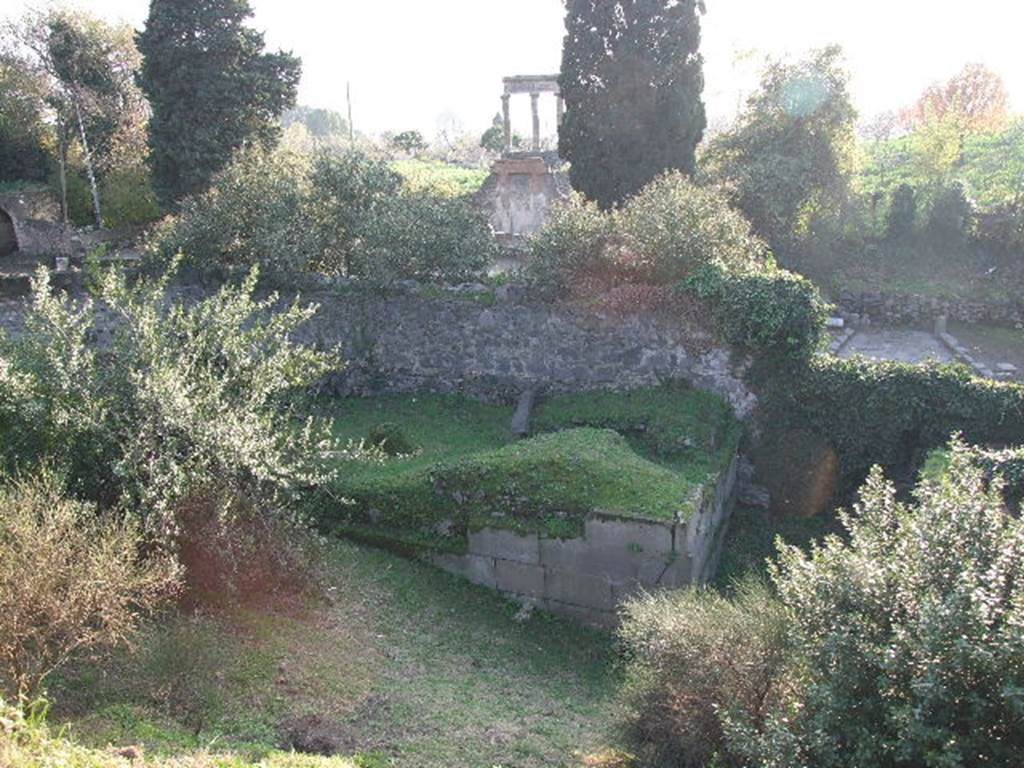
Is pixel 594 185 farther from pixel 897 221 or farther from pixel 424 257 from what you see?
pixel 897 221

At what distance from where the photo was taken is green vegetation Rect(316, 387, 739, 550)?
35.4 ft

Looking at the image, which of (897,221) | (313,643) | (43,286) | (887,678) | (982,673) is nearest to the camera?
(982,673)

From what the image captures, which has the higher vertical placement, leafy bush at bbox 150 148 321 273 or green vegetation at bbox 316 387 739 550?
leafy bush at bbox 150 148 321 273

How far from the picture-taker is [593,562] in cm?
1073

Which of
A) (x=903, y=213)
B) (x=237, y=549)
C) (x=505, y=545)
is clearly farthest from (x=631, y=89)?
(x=237, y=549)

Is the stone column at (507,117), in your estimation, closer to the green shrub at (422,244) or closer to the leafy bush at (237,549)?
the green shrub at (422,244)

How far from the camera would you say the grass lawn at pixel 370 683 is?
730 centimetres

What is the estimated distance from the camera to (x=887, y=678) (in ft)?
17.6

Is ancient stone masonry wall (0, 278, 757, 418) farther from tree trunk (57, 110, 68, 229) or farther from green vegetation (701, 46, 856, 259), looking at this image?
tree trunk (57, 110, 68, 229)

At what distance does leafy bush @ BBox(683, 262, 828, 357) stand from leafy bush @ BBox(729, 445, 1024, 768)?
6860 mm

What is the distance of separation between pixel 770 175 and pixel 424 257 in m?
11.3

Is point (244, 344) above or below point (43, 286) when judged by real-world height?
below

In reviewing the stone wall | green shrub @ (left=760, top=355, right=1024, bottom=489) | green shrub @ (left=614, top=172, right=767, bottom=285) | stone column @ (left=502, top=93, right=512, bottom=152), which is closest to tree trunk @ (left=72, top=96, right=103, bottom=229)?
the stone wall

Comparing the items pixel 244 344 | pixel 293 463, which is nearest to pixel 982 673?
pixel 293 463
